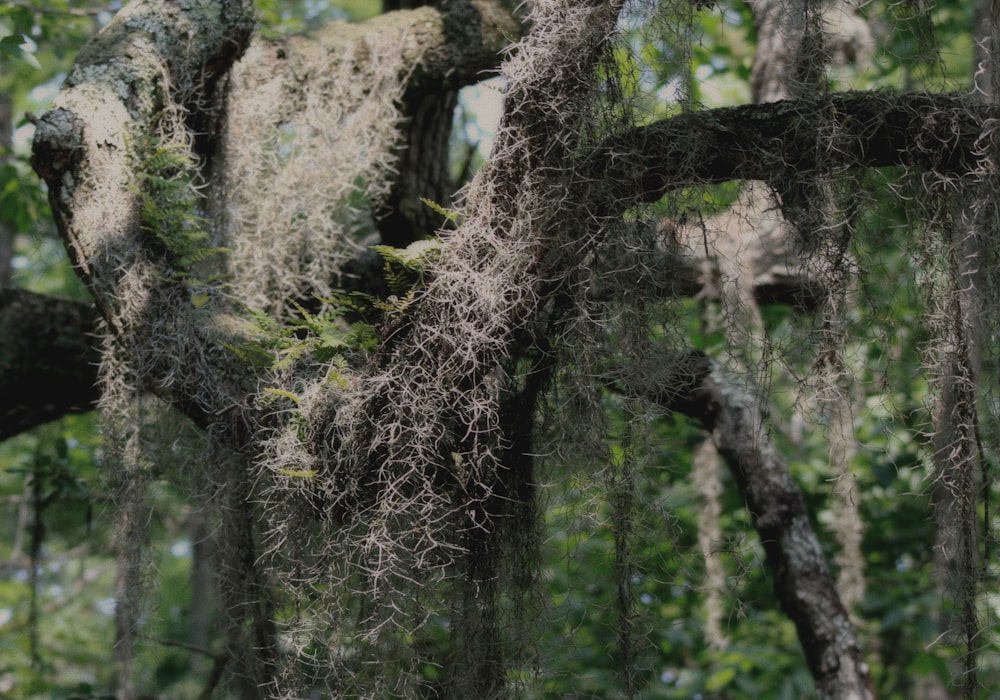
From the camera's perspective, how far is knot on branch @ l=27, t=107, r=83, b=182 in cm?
276

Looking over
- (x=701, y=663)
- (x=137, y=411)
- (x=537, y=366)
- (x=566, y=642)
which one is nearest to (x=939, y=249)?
(x=537, y=366)

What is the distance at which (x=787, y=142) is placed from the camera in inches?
92.0

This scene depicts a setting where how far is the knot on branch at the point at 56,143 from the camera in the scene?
9.05ft

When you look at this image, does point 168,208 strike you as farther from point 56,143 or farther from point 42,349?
point 42,349

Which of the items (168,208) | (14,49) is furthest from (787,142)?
(14,49)

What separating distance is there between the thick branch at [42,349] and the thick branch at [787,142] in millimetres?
2641

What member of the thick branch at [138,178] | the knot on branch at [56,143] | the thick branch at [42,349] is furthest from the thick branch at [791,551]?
the thick branch at [42,349]

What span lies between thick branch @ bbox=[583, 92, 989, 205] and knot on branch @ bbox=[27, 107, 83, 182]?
1.58m

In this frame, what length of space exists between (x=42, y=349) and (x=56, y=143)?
1.54 meters

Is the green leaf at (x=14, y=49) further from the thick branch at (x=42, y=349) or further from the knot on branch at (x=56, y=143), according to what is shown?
the thick branch at (x=42, y=349)

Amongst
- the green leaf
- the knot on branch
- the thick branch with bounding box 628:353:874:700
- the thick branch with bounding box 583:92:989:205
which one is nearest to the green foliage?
the knot on branch

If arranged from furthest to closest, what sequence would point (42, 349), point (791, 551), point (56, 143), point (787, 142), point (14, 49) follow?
1. point (42, 349)
2. point (791, 551)
3. point (14, 49)
4. point (56, 143)
5. point (787, 142)

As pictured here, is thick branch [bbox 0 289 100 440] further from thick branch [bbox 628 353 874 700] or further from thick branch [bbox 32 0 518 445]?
thick branch [bbox 628 353 874 700]

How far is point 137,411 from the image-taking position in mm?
2707
